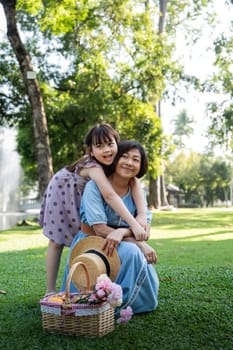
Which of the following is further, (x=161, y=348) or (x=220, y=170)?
(x=220, y=170)

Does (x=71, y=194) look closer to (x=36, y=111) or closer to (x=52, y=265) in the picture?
(x=52, y=265)

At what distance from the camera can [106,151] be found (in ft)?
10.7

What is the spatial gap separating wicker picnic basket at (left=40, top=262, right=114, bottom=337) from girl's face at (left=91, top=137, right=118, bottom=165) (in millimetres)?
768

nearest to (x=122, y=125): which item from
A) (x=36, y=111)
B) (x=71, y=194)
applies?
(x=36, y=111)

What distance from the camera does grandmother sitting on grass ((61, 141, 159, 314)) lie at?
3.05 meters

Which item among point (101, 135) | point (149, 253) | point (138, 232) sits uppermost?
point (101, 135)

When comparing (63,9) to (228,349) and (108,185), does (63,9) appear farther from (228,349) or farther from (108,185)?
(228,349)

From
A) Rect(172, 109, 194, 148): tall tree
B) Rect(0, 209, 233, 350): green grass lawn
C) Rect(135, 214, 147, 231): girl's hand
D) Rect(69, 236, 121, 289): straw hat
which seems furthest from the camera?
Rect(172, 109, 194, 148): tall tree

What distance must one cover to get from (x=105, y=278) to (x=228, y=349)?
0.75m

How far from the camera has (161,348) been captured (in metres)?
2.54

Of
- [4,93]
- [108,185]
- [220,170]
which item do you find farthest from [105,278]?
[220,170]

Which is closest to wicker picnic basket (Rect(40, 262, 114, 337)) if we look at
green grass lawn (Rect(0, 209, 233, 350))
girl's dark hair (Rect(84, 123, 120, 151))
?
green grass lawn (Rect(0, 209, 233, 350))

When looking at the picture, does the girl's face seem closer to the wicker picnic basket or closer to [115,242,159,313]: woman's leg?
[115,242,159,313]: woman's leg

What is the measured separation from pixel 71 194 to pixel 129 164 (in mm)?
484
